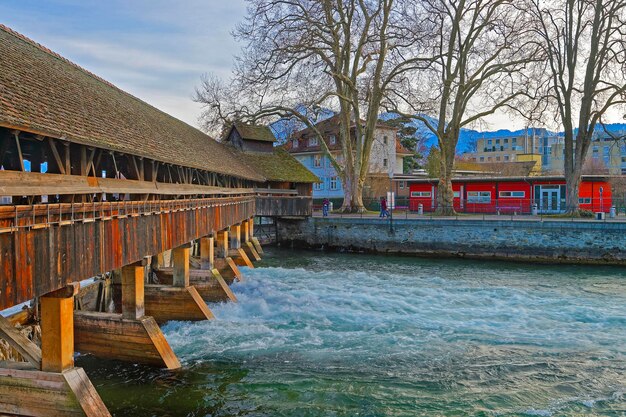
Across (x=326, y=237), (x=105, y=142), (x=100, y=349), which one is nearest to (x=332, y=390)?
(x=100, y=349)

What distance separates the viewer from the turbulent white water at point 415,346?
8445 mm

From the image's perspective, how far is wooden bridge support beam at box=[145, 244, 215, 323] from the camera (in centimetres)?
1275

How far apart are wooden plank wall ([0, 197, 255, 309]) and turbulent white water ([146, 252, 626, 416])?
8.77ft

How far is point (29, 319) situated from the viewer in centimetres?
Answer: 993

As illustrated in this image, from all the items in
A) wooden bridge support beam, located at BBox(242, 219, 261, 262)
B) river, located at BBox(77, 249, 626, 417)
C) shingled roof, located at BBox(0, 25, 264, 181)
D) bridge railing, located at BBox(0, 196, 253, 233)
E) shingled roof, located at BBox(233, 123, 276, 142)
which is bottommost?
river, located at BBox(77, 249, 626, 417)

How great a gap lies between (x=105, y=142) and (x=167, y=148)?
15.3ft

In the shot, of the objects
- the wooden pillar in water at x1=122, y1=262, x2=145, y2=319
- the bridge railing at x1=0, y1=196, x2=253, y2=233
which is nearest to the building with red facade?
the wooden pillar in water at x1=122, y1=262, x2=145, y2=319

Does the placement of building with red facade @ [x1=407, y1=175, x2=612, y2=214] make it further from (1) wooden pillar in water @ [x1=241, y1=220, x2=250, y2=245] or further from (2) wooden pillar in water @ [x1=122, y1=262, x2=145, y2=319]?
(2) wooden pillar in water @ [x1=122, y1=262, x2=145, y2=319]

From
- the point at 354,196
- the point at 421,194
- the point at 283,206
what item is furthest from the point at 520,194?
the point at 283,206

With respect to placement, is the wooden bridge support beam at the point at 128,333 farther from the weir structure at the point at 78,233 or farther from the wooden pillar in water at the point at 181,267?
the wooden pillar in water at the point at 181,267

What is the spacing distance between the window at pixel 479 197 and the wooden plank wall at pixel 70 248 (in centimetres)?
2932

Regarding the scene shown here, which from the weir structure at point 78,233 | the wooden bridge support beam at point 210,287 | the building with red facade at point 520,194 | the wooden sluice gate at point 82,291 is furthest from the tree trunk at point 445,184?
the wooden sluice gate at point 82,291

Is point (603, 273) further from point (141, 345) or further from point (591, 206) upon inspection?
point (141, 345)

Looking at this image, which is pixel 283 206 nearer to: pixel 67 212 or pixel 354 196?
pixel 354 196
